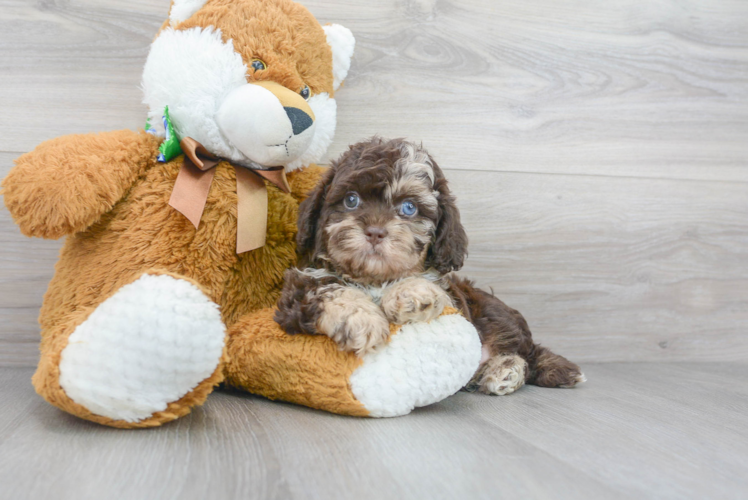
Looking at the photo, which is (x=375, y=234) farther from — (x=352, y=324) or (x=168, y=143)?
(x=168, y=143)

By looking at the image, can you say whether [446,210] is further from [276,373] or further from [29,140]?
[29,140]

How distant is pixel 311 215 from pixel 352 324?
308 millimetres

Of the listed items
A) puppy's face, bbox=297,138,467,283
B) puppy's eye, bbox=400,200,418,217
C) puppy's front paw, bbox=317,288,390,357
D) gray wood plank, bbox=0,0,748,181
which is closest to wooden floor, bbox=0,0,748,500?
gray wood plank, bbox=0,0,748,181

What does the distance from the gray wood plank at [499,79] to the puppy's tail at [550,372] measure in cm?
66

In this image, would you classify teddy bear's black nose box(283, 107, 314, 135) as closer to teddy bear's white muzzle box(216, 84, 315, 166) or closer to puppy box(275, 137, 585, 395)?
teddy bear's white muzzle box(216, 84, 315, 166)

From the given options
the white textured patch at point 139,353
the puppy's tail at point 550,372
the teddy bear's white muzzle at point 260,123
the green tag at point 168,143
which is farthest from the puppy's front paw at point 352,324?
the puppy's tail at point 550,372

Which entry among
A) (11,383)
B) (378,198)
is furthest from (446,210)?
(11,383)

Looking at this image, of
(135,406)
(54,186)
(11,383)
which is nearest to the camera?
(135,406)

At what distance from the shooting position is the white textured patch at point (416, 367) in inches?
46.6

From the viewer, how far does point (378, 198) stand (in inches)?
49.7

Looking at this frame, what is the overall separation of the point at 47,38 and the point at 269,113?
84 centimetres

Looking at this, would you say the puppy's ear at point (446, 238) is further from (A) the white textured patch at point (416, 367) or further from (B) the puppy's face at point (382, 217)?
(A) the white textured patch at point (416, 367)

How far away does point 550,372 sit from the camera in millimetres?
1614

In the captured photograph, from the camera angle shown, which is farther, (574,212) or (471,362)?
(574,212)
